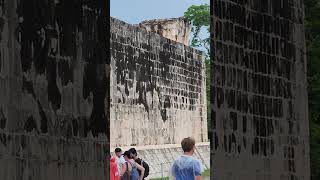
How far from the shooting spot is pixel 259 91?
7777 millimetres

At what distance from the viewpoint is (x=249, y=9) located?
25.2 ft

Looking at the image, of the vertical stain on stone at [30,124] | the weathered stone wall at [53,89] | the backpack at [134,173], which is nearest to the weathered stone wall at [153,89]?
the backpack at [134,173]

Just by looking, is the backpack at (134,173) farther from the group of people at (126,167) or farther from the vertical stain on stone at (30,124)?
the vertical stain on stone at (30,124)

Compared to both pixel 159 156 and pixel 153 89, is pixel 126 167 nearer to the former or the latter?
pixel 159 156

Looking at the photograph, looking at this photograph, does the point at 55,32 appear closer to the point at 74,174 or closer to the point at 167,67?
the point at 74,174

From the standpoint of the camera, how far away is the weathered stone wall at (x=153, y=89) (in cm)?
2156

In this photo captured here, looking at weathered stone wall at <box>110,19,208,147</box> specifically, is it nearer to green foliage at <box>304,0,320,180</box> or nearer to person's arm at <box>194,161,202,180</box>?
green foliage at <box>304,0,320,180</box>

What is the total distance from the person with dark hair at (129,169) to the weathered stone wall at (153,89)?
6518 millimetres

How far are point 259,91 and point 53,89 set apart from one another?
112 inches

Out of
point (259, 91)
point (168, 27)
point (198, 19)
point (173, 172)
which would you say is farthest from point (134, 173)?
point (198, 19)

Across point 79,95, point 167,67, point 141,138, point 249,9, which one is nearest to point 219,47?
point 249,9

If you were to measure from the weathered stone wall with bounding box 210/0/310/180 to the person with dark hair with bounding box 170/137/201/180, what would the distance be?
2.71ft

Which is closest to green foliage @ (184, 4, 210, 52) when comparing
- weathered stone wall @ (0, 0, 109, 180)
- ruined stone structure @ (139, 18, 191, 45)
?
ruined stone structure @ (139, 18, 191, 45)

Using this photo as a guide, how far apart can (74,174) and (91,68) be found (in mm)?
683
